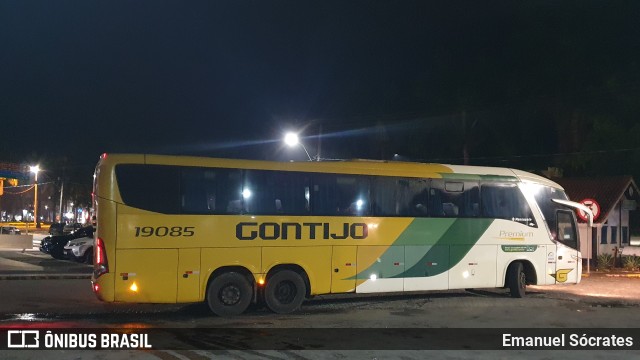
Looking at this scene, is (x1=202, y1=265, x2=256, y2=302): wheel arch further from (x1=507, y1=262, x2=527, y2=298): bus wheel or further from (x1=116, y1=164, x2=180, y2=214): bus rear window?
(x1=507, y1=262, x2=527, y2=298): bus wheel

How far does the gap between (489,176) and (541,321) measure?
184 inches

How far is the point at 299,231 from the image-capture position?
13.9 m

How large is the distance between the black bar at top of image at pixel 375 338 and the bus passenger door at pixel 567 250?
5377 millimetres

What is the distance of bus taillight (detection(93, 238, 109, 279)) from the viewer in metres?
11.9

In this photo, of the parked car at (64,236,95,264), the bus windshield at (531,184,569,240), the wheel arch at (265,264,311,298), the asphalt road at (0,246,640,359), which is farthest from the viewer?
the parked car at (64,236,95,264)

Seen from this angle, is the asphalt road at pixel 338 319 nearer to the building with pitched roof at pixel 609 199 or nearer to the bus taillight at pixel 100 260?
the bus taillight at pixel 100 260

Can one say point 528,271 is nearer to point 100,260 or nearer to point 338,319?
point 338,319

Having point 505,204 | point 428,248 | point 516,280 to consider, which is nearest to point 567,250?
point 516,280

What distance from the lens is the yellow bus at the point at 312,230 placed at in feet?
40.3

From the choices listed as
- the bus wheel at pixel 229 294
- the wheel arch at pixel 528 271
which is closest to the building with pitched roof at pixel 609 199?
the wheel arch at pixel 528 271

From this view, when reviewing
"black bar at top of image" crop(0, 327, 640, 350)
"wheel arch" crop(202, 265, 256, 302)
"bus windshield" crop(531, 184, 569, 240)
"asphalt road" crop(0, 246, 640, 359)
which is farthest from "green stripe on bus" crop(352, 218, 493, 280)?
"black bar at top of image" crop(0, 327, 640, 350)

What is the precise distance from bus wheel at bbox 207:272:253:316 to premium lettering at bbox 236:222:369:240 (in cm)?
89

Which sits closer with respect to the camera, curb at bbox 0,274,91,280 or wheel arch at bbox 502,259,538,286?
wheel arch at bbox 502,259,538,286

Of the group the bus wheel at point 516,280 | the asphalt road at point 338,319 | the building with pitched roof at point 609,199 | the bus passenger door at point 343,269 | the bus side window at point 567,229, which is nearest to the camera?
the asphalt road at point 338,319
